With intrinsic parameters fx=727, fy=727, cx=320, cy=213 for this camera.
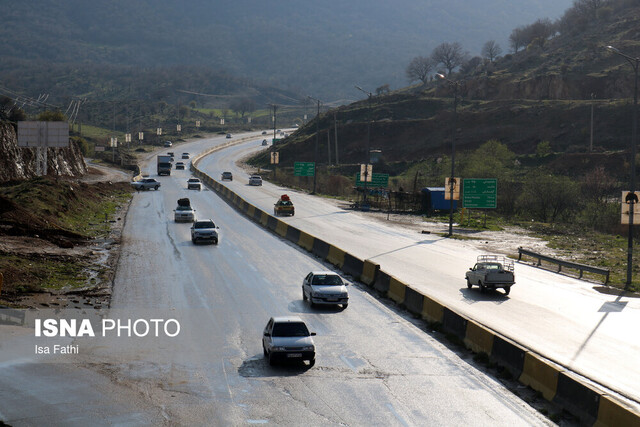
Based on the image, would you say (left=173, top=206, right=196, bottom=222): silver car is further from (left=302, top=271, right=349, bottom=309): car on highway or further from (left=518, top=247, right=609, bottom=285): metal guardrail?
(left=302, top=271, right=349, bottom=309): car on highway

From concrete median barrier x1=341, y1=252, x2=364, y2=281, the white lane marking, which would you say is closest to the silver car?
concrete median barrier x1=341, y1=252, x2=364, y2=281

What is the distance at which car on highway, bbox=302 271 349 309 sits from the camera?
26.9 meters

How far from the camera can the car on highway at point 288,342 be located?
19.0 metres

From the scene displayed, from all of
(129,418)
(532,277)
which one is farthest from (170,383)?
(532,277)

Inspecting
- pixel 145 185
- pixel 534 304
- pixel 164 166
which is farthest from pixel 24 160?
pixel 534 304

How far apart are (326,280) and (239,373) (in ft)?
32.1

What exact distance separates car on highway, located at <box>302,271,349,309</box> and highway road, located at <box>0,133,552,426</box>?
0.40m

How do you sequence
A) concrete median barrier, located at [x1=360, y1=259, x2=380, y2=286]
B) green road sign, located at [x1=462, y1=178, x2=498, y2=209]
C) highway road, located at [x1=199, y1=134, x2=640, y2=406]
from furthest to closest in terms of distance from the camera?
green road sign, located at [x1=462, y1=178, x2=498, y2=209] → concrete median barrier, located at [x1=360, y1=259, x2=380, y2=286] → highway road, located at [x1=199, y1=134, x2=640, y2=406]

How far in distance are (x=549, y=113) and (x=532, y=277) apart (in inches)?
3472

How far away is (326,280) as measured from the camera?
91.2 feet

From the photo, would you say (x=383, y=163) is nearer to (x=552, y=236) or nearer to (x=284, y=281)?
(x=552, y=236)

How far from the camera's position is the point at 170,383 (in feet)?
57.1

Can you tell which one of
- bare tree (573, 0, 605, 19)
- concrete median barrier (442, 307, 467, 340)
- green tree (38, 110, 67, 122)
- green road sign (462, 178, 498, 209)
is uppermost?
bare tree (573, 0, 605, 19)

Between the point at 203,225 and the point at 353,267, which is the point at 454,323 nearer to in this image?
the point at 353,267
